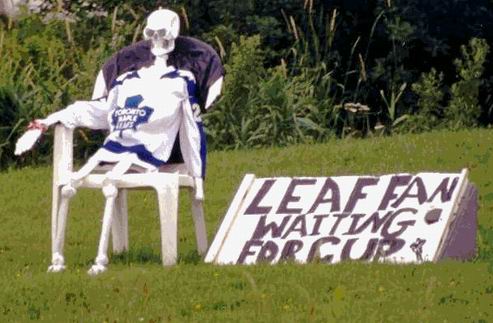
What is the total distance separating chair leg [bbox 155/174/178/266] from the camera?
13.3 meters

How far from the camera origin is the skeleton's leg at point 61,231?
1348 centimetres

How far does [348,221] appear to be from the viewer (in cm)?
1316

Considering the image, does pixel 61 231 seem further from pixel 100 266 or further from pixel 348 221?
pixel 348 221

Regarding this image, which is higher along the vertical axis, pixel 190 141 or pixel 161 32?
pixel 161 32

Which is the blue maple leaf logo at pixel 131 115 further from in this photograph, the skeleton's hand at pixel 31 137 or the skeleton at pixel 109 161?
the skeleton's hand at pixel 31 137

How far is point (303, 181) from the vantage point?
13.6m

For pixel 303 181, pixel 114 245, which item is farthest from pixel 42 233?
pixel 303 181

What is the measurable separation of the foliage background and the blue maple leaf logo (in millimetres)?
6783

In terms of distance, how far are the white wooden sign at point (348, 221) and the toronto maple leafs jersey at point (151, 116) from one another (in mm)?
570

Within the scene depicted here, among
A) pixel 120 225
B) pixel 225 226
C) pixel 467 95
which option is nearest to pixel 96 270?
pixel 225 226

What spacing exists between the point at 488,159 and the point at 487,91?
20.7ft

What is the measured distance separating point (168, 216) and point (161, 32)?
143cm

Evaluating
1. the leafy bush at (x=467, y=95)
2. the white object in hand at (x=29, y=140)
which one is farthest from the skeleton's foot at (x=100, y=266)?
the leafy bush at (x=467, y=95)

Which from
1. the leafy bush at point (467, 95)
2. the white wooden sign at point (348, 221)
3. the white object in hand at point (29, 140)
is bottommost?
the leafy bush at point (467, 95)
